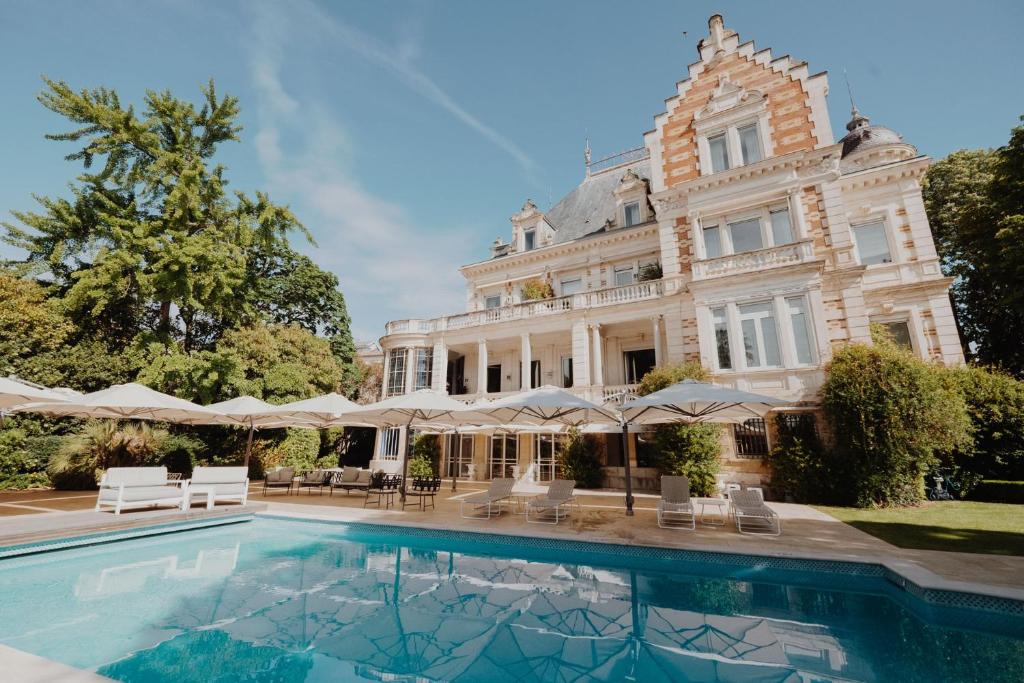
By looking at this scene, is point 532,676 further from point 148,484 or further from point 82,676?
point 148,484

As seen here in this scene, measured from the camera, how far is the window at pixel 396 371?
74.4 ft

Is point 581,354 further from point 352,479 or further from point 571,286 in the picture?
point 352,479

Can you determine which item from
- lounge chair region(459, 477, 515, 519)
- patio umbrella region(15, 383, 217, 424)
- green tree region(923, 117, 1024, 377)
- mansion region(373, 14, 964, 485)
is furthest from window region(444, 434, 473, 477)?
green tree region(923, 117, 1024, 377)

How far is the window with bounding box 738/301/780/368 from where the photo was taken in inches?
585

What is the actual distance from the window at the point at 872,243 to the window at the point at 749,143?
574 cm

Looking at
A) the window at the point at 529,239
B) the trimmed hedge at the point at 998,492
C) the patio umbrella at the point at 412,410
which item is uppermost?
the window at the point at 529,239

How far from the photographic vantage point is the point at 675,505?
991 centimetres

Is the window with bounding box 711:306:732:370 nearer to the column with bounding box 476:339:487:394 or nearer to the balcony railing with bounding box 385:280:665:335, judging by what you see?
the balcony railing with bounding box 385:280:665:335

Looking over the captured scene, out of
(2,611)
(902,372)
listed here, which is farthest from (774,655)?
(902,372)

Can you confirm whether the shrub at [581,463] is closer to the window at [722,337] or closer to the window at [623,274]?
the window at [722,337]

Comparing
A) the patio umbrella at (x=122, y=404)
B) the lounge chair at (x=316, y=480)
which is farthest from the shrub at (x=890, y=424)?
the patio umbrella at (x=122, y=404)

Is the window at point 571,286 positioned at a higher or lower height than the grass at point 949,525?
higher

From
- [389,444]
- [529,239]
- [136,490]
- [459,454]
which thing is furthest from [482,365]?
[136,490]

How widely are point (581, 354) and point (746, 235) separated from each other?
28.5 feet
